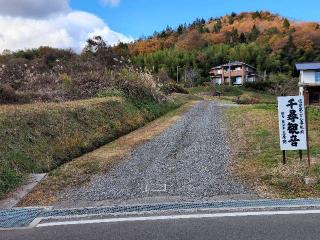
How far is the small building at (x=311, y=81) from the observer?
150 ft

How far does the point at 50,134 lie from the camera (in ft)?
35.1

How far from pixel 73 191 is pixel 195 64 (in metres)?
78.3

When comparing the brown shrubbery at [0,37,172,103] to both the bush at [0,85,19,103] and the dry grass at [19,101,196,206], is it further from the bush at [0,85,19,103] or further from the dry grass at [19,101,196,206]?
the dry grass at [19,101,196,206]

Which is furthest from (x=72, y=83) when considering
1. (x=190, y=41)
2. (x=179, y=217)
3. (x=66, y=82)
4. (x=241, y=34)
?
(x=241, y=34)

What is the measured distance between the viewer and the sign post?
8047mm

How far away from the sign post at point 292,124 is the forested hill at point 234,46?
59.7 metres

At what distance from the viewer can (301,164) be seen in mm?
8180

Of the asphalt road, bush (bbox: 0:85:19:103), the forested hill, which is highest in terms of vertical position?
the forested hill

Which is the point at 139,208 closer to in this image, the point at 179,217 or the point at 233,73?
the point at 179,217

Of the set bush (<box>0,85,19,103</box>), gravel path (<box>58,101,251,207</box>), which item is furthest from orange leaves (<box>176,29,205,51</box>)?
gravel path (<box>58,101,251,207</box>)

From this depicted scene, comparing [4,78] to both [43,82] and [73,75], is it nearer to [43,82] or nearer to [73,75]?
[43,82]

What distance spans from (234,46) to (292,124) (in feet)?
287

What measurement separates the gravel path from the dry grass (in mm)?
266

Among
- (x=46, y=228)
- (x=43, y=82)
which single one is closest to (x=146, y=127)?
(x=43, y=82)
